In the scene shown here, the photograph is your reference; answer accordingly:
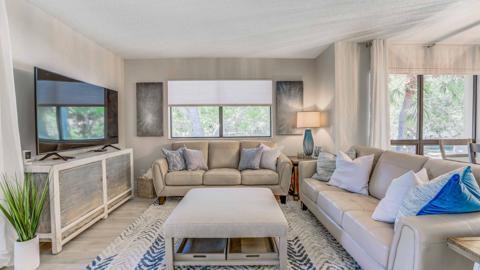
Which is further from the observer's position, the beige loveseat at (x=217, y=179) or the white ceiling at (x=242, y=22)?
the beige loveseat at (x=217, y=179)

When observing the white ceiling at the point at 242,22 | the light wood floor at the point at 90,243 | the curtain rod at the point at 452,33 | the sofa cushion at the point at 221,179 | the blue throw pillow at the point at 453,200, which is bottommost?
the light wood floor at the point at 90,243

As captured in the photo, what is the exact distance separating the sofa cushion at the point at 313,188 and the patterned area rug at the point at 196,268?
313 millimetres

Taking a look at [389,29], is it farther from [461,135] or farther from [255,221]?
[255,221]

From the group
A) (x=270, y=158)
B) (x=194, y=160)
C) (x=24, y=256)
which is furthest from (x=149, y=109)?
(x=24, y=256)

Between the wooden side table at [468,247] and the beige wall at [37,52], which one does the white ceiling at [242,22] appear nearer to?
the beige wall at [37,52]

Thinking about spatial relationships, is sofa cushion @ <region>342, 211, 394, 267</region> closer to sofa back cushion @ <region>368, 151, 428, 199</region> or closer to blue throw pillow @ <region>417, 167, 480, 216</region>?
blue throw pillow @ <region>417, 167, 480, 216</region>

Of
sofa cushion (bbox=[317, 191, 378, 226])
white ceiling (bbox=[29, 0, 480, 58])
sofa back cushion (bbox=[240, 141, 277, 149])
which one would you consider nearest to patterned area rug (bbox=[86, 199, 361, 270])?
sofa cushion (bbox=[317, 191, 378, 226])

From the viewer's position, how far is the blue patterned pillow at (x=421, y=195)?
1388mm

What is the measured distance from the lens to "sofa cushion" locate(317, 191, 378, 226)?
79.0 inches

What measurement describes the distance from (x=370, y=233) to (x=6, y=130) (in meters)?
2.94

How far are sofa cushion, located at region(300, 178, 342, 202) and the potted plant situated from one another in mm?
2584

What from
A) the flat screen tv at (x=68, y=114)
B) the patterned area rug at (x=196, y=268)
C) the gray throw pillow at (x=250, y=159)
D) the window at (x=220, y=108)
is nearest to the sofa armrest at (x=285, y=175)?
the gray throw pillow at (x=250, y=159)

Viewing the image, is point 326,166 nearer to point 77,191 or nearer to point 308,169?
point 308,169

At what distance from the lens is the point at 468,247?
1.07 m
